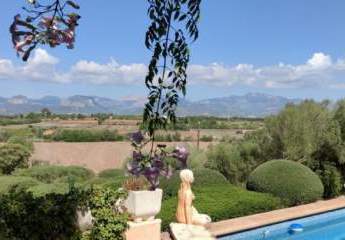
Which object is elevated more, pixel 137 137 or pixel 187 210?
pixel 137 137

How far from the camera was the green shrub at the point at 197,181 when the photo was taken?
11.8m

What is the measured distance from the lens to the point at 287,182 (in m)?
12.5

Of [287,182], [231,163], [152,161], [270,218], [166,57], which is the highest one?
[166,57]

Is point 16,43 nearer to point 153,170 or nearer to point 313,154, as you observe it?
point 153,170

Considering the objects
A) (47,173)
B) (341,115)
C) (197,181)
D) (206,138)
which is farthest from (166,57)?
(206,138)

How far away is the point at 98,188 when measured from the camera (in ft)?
23.8

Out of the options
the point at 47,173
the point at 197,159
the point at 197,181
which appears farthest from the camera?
the point at 47,173

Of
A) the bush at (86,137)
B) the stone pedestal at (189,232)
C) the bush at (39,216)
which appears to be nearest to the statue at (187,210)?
the stone pedestal at (189,232)

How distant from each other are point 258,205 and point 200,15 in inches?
403

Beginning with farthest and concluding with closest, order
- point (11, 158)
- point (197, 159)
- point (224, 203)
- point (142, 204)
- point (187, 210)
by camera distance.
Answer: point (11, 158) → point (197, 159) → point (224, 203) → point (187, 210) → point (142, 204)

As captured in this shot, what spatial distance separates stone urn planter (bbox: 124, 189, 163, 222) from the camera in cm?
702

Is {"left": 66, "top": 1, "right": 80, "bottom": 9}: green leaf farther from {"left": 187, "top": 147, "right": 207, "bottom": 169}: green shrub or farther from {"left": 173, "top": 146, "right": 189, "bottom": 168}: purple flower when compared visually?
{"left": 187, "top": 147, "right": 207, "bottom": 169}: green shrub

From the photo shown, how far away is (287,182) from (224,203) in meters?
2.35

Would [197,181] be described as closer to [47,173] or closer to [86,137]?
[47,173]
